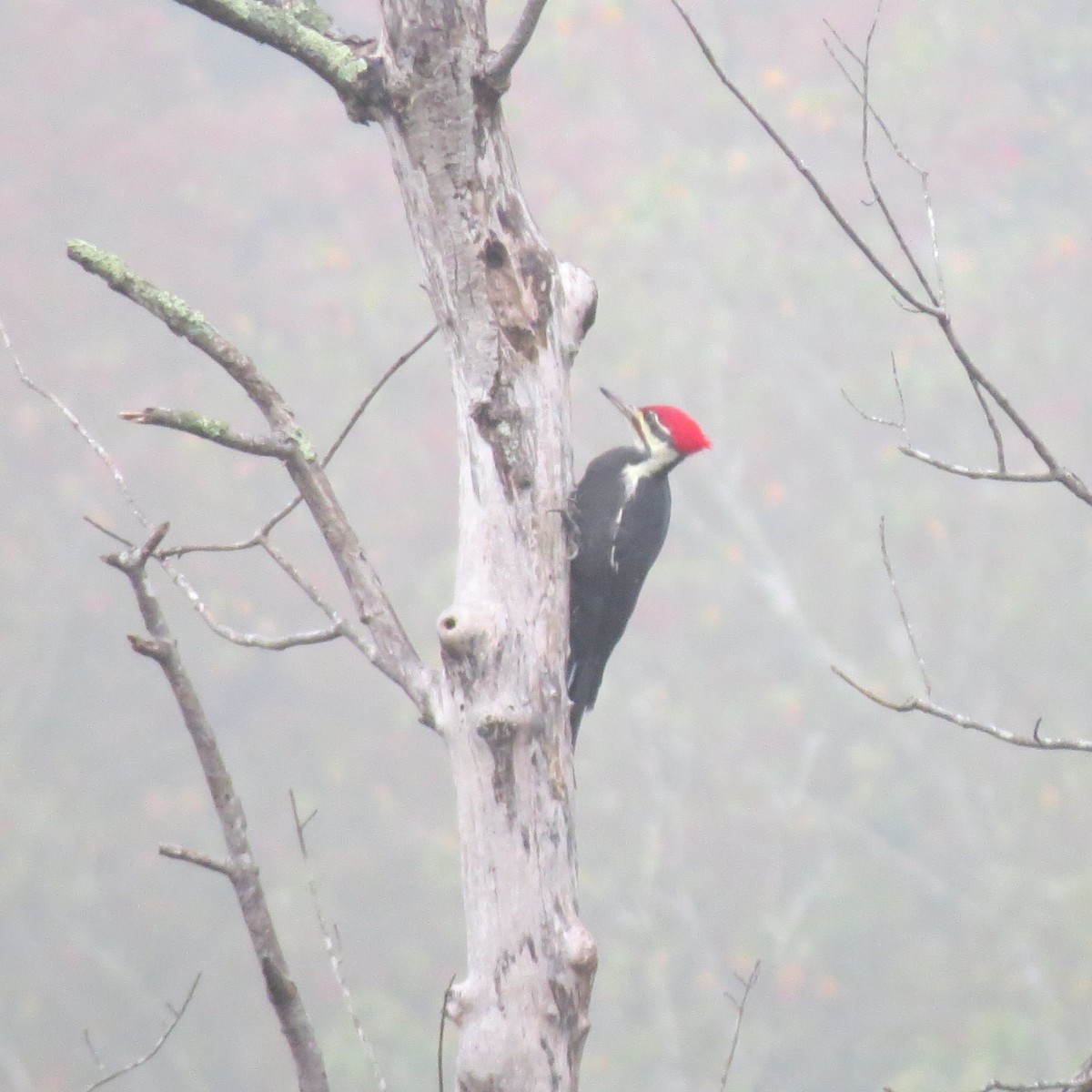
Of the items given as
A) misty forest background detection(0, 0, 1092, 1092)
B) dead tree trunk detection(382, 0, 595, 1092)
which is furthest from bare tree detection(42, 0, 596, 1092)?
misty forest background detection(0, 0, 1092, 1092)

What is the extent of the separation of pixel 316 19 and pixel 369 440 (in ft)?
28.1

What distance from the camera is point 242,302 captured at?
34.6 feet

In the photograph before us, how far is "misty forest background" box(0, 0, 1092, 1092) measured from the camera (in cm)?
890

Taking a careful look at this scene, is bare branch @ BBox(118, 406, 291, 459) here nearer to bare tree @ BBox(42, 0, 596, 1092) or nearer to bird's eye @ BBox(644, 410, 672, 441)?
bare tree @ BBox(42, 0, 596, 1092)

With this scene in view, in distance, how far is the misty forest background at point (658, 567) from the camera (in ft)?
29.2

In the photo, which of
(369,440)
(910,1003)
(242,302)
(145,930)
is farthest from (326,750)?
(910,1003)

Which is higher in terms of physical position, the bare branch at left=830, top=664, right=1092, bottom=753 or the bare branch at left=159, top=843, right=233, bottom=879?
the bare branch at left=830, top=664, right=1092, bottom=753

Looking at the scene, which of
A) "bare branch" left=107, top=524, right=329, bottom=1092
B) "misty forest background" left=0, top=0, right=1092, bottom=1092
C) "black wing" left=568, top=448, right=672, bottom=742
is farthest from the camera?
"misty forest background" left=0, top=0, right=1092, bottom=1092

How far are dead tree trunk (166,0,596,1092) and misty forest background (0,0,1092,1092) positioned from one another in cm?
642

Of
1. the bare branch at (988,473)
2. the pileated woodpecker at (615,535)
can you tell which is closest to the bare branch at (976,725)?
the bare branch at (988,473)

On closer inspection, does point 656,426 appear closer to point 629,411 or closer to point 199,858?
point 629,411

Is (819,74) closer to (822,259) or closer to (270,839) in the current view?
(822,259)

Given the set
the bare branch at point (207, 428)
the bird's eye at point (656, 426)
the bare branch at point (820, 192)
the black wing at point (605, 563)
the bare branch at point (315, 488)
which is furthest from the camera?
the bird's eye at point (656, 426)

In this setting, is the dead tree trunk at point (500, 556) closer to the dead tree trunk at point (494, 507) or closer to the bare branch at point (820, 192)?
the dead tree trunk at point (494, 507)
